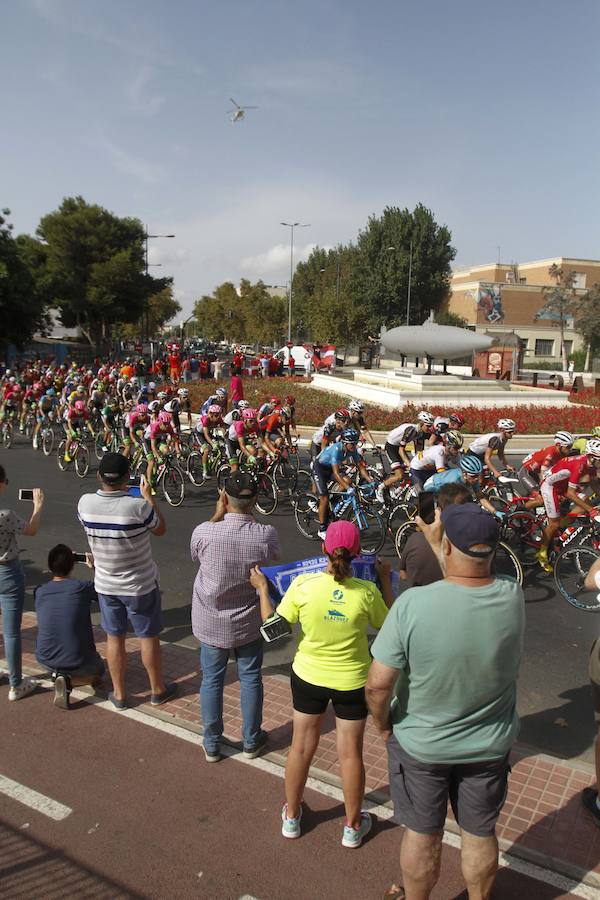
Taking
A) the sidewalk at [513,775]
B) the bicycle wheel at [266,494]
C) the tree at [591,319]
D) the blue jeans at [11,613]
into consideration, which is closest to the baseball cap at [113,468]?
the blue jeans at [11,613]

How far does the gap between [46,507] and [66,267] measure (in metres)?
43.8

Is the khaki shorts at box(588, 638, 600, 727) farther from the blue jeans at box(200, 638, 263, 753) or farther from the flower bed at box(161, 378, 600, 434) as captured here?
the flower bed at box(161, 378, 600, 434)

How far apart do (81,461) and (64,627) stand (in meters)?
10.5

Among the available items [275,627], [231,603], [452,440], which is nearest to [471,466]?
[452,440]

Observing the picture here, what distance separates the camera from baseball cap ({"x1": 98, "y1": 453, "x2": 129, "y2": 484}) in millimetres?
4703

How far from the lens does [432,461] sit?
28.9ft

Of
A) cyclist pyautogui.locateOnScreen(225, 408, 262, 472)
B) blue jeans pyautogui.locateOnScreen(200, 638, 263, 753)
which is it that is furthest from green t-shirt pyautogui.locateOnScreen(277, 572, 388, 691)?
cyclist pyautogui.locateOnScreen(225, 408, 262, 472)

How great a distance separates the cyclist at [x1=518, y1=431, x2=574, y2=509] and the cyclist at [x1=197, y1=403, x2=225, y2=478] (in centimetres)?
610

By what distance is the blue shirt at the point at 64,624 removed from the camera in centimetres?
507

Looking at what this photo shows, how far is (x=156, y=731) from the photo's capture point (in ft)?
→ 15.7

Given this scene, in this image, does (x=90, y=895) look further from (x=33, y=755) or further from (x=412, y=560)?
(x=412, y=560)

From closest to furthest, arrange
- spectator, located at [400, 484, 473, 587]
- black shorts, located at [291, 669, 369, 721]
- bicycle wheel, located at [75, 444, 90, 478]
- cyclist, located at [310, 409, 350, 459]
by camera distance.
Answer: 1. black shorts, located at [291, 669, 369, 721]
2. spectator, located at [400, 484, 473, 587]
3. cyclist, located at [310, 409, 350, 459]
4. bicycle wheel, located at [75, 444, 90, 478]

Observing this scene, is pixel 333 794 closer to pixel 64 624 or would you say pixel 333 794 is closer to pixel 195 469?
pixel 64 624

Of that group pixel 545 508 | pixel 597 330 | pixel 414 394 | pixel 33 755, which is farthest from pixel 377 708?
pixel 597 330
